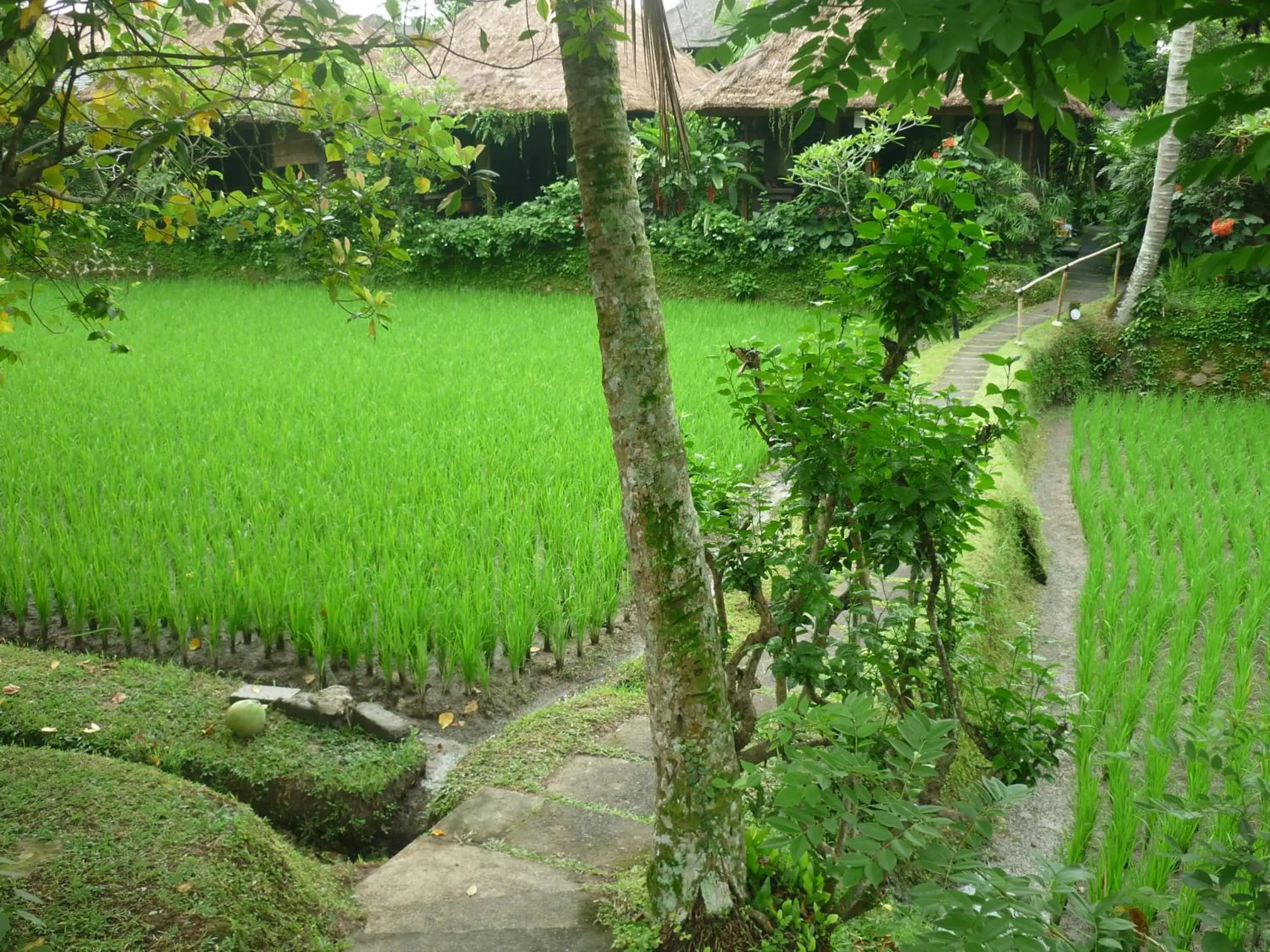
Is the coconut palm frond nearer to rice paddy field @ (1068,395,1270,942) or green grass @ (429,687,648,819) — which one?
rice paddy field @ (1068,395,1270,942)

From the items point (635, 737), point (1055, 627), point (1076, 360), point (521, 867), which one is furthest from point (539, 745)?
point (1076, 360)

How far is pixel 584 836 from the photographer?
2781 mm

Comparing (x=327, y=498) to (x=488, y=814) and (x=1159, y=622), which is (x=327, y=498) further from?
(x=1159, y=622)

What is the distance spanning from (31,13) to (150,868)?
1838 millimetres

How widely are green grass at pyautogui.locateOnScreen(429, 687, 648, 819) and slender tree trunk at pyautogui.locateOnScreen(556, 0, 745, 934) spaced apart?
94 centimetres

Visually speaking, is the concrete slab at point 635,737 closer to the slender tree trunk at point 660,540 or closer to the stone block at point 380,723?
the stone block at point 380,723

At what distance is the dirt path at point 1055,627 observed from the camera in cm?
303

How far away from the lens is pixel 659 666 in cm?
221

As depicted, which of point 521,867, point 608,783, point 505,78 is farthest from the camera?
point 505,78

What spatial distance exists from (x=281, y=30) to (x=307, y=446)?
4.41 metres

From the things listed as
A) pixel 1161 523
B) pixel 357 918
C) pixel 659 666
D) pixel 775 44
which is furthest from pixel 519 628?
pixel 775 44

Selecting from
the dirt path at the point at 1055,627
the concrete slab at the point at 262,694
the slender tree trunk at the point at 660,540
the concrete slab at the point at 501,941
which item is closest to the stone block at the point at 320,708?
the concrete slab at the point at 262,694

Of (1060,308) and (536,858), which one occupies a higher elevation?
(1060,308)

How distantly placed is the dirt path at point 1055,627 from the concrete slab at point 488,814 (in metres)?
1.40
